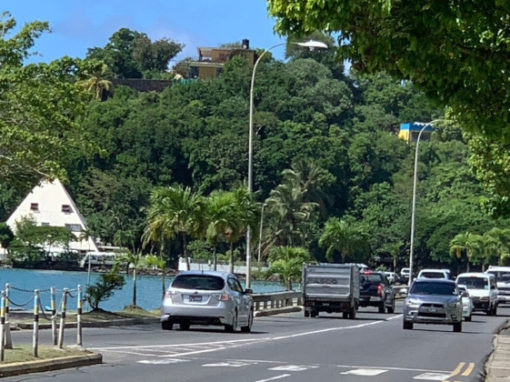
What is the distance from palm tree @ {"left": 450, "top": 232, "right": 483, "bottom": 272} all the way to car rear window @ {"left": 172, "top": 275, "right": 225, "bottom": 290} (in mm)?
98600

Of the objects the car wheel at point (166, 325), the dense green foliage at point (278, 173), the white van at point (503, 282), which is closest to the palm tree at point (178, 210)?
the car wheel at point (166, 325)

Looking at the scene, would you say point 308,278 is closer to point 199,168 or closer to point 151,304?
point 151,304

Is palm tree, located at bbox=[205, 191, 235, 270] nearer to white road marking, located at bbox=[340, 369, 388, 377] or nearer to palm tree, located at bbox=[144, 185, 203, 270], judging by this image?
palm tree, located at bbox=[144, 185, 203, 270]

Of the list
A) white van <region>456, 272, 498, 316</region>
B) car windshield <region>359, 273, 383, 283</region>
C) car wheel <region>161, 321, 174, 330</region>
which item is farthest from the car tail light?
white van <region>456, 272, 498, 316</region>

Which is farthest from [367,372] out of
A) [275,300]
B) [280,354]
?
[275,300]

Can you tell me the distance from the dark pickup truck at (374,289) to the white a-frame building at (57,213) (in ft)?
260

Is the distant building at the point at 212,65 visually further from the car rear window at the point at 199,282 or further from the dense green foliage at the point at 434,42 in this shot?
the dense green foliage at the point at 434,42

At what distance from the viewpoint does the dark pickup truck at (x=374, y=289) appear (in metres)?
55.1

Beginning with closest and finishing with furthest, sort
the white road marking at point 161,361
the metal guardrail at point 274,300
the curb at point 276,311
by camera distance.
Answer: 1. the white road marking at point 161,361
2. the curb at point 276,311
3. the metal guardrail at point 274,300

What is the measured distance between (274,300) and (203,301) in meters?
19.6

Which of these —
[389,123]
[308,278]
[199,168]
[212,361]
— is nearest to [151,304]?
[308,278]

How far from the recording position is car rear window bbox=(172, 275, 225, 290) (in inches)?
1296

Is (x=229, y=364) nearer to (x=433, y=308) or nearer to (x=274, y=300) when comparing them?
(x=433, y=308)

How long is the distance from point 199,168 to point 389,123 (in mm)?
52086
